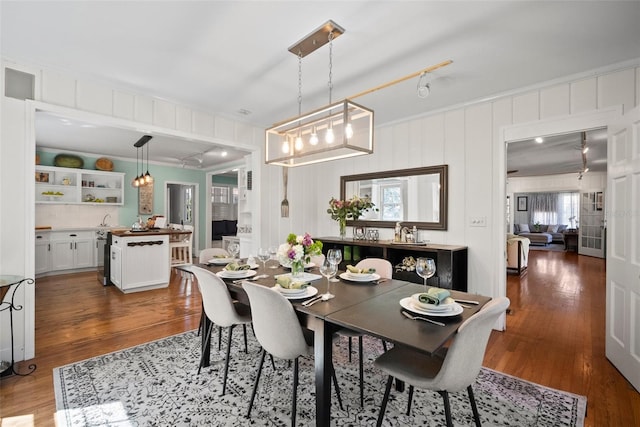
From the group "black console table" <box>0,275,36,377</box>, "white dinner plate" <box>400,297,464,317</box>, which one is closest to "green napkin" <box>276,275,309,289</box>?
"white dinner plate" <box>400,297,464,317</box>

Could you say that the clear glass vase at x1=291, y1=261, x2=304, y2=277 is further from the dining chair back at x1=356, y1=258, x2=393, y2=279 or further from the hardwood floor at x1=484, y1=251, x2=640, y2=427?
the hardwood floor at x1=484, y1=251, x2=640, y2=427

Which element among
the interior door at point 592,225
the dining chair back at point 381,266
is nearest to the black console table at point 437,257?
the dining chair back at point 381,266

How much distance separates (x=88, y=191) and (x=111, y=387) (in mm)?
5881

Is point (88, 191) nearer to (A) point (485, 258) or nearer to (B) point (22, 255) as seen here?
(B) point (22, 255)

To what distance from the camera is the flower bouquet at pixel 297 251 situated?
207cm

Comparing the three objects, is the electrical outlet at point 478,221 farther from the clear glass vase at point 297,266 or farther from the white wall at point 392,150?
the clear glass vase at point 297,266

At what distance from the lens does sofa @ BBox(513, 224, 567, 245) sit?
11.0m

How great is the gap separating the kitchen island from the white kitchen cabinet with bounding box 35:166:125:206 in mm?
2260

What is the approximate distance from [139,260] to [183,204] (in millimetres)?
4461

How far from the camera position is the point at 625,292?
2.33m

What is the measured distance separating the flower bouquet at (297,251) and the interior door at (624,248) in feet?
7.73

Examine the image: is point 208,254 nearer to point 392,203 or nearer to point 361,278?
point 361,278

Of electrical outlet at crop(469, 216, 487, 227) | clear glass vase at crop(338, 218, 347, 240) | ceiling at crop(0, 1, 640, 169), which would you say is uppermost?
ceiling at crop(0, 1, 640, 169)

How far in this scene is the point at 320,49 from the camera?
236 centimetres
